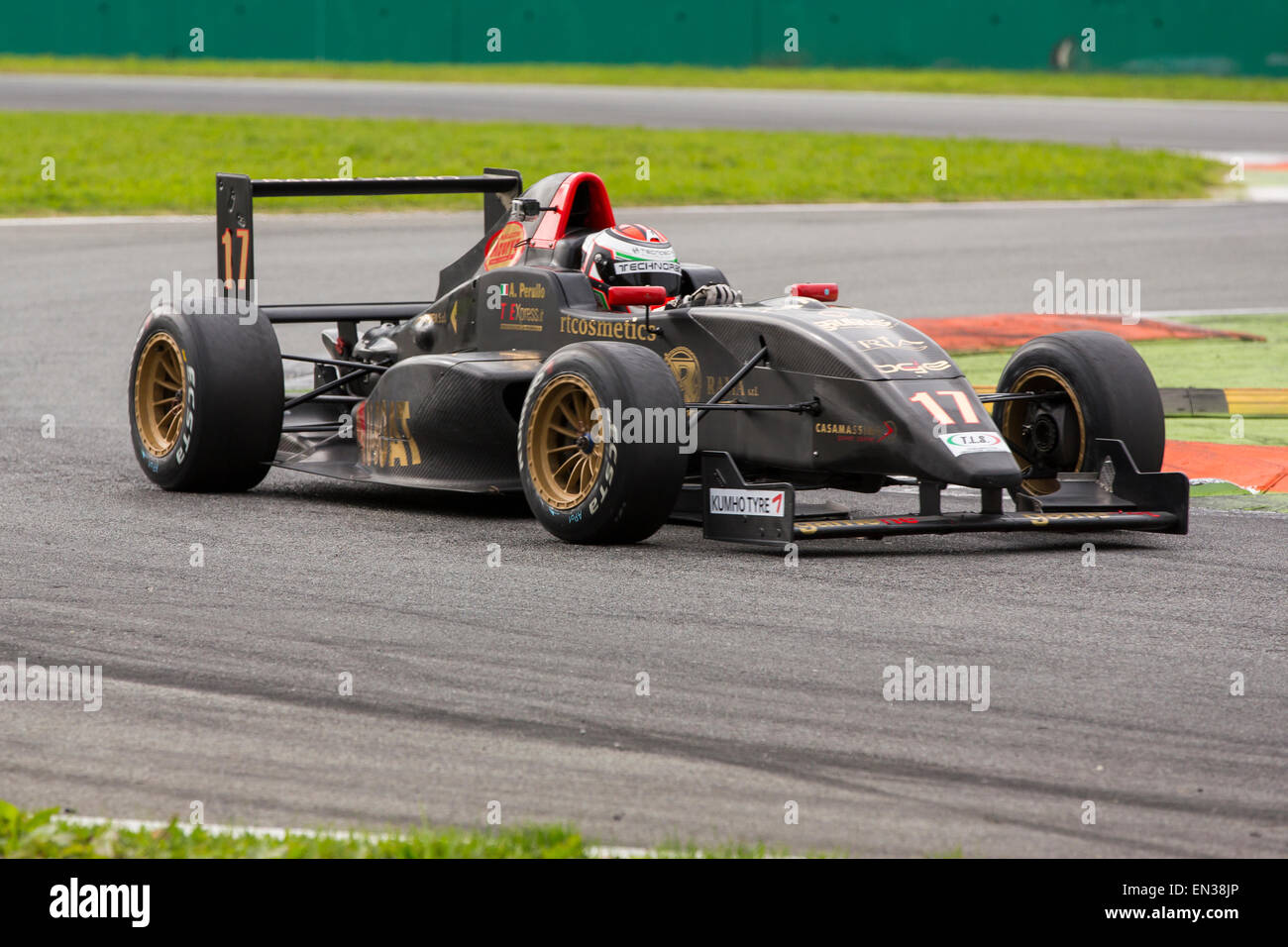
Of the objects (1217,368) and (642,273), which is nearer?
(642,273)

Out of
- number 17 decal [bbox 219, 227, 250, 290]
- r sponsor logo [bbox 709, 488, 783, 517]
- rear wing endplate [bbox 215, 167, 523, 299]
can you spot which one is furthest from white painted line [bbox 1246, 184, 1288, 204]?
r sponsor logo [bbox 709, 488, 783, 517]

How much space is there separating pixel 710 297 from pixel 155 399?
290 centimetres

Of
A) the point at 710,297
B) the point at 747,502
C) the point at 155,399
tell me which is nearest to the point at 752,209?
the point at 155,399

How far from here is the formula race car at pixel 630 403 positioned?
8.10 metres

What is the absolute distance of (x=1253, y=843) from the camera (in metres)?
4.72

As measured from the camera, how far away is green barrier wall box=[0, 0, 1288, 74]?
54.4m

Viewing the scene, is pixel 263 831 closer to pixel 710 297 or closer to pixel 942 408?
pixel 942 408

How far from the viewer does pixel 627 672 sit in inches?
247

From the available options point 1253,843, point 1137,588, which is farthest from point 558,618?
point 1253,843

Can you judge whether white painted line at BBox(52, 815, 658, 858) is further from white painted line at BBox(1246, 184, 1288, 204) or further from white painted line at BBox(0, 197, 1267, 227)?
white painted line at BBox(1246, 184, 1288, 204)

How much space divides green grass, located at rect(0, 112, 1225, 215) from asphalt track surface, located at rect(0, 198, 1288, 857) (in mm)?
16064

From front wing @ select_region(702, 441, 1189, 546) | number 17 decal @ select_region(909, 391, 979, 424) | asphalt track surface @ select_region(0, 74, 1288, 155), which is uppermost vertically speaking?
asphalt track surface @ select_region(0, 74, 1288, 155)

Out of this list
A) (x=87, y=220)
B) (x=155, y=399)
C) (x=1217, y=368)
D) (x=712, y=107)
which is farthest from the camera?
(x=712, y=107)
